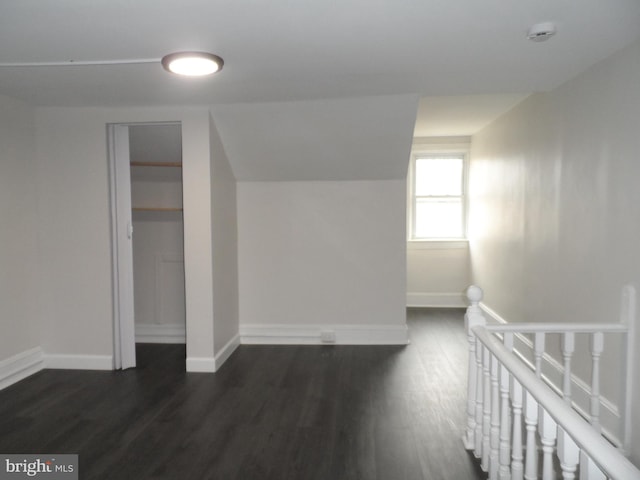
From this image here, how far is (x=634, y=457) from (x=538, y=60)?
2.23 meters

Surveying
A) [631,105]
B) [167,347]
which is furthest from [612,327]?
[167,347]

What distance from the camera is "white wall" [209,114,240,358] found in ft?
12.9

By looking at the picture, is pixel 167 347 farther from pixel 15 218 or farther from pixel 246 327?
pixel 15 218

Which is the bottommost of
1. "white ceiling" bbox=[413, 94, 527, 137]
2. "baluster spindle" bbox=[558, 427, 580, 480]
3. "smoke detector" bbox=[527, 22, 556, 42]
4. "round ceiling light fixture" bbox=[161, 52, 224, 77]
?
"baluster spindle" bbox=[558, 427, 580, 480]

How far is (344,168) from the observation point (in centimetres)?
443

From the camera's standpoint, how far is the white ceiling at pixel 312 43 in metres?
2.00

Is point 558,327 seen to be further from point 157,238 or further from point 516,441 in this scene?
point 157,238

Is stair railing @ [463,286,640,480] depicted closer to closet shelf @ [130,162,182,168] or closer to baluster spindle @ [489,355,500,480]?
Result: baluster spindle @ [489,355,500,480]

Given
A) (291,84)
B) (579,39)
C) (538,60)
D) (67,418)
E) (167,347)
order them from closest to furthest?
(579,39) → (538,60) → (67,418) → (291,84) → (167,347)

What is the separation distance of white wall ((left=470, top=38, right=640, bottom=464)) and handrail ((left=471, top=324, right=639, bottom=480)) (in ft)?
3.91

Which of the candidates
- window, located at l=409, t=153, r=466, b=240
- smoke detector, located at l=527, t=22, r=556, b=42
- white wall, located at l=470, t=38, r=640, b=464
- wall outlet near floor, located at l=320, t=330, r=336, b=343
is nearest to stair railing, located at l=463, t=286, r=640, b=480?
white wall, located at l=470, t=38, r=640, b=464

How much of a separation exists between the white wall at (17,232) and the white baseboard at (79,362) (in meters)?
0.19

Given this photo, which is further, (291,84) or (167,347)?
(167,347)

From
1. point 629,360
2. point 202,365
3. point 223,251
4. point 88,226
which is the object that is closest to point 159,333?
point 202,365
